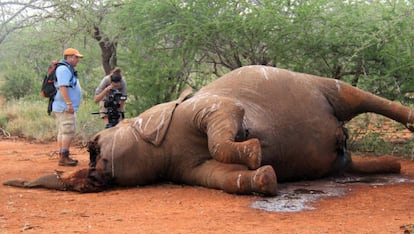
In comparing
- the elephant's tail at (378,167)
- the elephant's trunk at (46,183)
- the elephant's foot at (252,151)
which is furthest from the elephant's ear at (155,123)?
the elephant's tail at (378,167)

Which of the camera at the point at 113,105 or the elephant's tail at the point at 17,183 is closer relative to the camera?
the elephant's tail at the point at 17,183

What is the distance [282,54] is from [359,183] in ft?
9.70

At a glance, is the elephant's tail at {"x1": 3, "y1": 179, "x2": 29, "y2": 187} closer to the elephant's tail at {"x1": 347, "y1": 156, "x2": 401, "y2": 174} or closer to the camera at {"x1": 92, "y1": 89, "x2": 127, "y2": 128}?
the camera at {"x1": 92, "y1": 89, "x2": 127, "y2": 128}

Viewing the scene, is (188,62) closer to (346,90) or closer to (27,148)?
(346,90)

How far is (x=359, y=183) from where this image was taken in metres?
7.42

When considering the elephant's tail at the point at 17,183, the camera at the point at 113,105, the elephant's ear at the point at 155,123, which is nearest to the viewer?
the elephant's ear at the point at 155,123

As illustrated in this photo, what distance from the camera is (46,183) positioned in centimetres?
741

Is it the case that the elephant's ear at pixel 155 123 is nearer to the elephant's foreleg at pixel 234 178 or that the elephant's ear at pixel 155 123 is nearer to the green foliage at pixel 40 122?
the elephant's foreleg at pixel 234 178

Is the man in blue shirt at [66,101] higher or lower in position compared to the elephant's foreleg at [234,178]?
higher

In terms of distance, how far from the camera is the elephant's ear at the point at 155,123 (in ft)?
23.7

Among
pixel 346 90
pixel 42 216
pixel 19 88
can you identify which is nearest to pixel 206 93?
pixel 346 90

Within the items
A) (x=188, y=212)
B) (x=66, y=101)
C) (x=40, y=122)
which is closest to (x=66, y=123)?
(x=66, y=101)

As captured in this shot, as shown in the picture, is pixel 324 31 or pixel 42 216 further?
pixel 324 31

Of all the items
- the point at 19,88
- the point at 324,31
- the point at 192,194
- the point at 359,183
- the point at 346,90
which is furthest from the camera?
the point at 19,88
